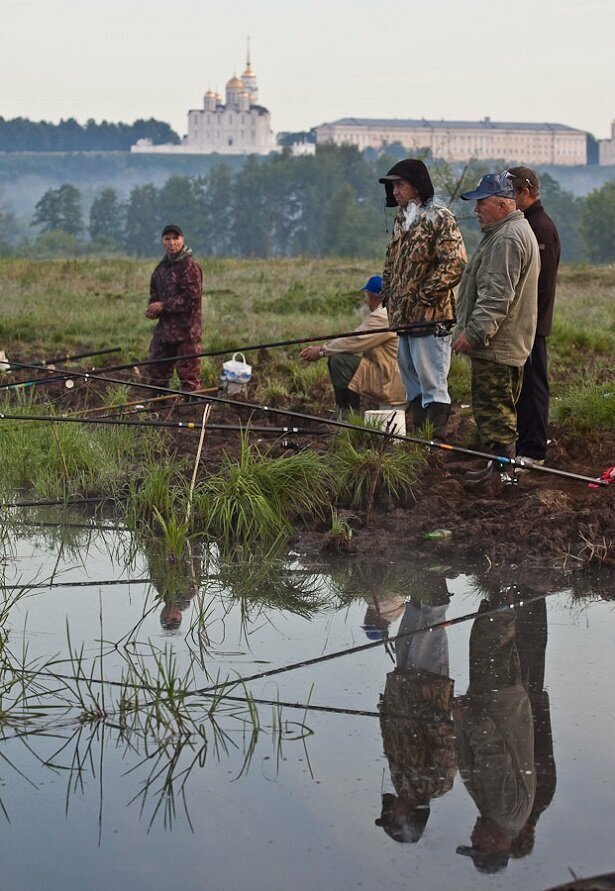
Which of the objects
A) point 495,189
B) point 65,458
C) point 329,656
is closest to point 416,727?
point 329,656

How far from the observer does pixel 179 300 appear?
11.7 meters

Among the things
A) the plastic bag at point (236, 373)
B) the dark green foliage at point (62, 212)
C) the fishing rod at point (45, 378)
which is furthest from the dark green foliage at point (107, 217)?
the plastic bag at point (236, 373)

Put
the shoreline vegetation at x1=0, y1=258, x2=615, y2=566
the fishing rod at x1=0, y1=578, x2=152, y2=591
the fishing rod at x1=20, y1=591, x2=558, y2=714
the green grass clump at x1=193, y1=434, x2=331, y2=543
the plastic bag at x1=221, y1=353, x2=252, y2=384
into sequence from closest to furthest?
the fishing rod at x1=20, y1=591, x2=558, y2=714 → the fishing rod at x1=0, y1=578, x2=152, y2=591 → the shoreline vegetation at x1=0, y1=258, x2=615, y2=566 → the green grass clump at x1=193, y1=434, x2=331, y2=543 → the plastic bag at x1=221, y1=353, x2=252, y2=384

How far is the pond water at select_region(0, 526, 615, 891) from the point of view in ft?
11.9

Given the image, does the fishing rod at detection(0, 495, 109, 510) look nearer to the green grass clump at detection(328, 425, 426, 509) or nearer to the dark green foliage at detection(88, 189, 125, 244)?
the green grass clump at detection(328, 425, 426, 509)

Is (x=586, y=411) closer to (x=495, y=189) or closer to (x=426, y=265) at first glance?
(x=426, y=265)

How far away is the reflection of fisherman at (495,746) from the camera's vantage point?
3729mm

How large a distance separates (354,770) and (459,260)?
4.81 meters

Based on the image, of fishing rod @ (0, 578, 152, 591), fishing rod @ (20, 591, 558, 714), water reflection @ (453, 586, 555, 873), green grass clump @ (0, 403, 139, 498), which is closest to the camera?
water reflection @ (453, 586, 555, 873)

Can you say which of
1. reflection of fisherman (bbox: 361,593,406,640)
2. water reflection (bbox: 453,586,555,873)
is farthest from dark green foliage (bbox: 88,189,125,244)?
water reflection (bbox: 453,586,555,873)

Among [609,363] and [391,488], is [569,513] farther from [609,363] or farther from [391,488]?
[609,363]

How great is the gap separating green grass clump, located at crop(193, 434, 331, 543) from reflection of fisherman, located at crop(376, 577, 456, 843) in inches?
60.7

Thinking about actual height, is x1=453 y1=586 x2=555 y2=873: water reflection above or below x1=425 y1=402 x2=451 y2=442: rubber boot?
below

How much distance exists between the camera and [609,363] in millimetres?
12641
